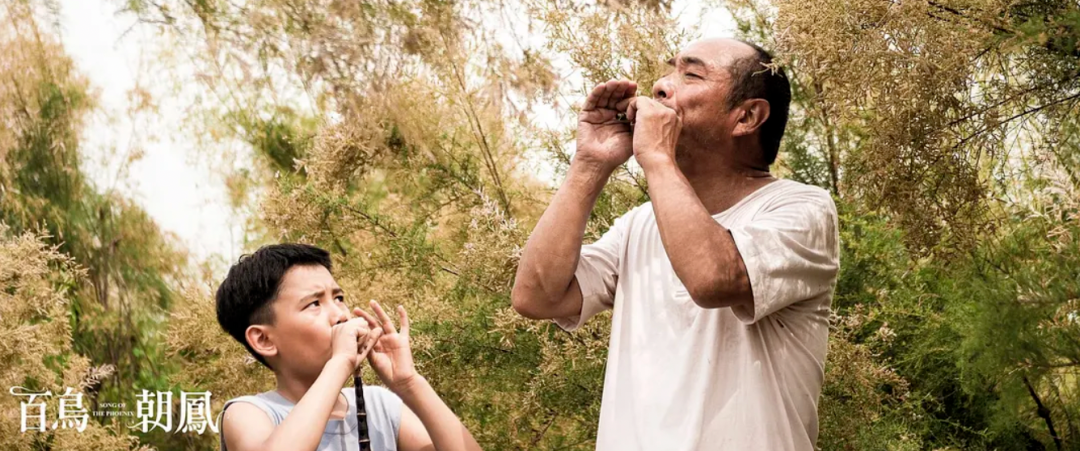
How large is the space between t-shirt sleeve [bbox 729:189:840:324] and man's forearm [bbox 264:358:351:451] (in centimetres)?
65

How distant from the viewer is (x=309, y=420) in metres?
1.78

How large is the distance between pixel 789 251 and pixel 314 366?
871 millimetres

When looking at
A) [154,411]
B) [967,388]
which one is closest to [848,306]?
[967,388]

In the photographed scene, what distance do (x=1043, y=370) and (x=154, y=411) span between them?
12.1 feet

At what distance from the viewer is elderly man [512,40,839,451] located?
5.03ft

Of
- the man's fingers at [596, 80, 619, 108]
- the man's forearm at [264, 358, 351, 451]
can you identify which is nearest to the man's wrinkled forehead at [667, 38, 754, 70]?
the man's fingers at [596, 80, 619, 108]

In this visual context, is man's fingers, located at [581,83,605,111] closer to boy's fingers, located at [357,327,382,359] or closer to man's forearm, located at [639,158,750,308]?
man's forearm, located at [639,158,750,308]

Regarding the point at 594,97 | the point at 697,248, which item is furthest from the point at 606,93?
the point at 697,248

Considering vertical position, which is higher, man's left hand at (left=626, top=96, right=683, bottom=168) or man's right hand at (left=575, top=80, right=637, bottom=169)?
man's right hand at (left=575, top=80, right=637, bottom=169)

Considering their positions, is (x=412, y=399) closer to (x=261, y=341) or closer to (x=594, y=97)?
(x=261, y=341)

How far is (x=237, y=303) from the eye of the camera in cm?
212

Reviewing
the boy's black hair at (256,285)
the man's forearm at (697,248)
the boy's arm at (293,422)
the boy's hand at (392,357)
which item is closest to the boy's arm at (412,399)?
the boy's hand at (392,357)

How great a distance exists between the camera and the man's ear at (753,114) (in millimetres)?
1793

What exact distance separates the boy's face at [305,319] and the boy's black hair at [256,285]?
2 cm
